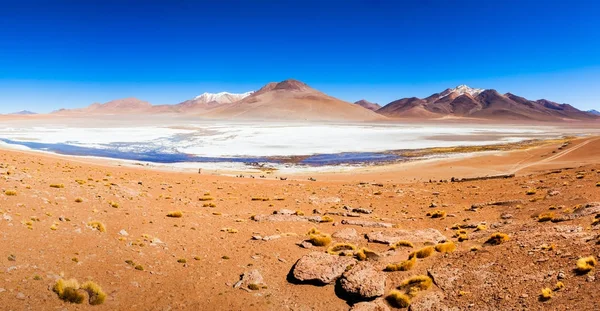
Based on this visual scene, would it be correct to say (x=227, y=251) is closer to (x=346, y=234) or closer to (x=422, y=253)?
(x=346, y=234)

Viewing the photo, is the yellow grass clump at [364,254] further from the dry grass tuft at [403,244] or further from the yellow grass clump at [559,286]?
the yellow grass clump at [559,286]

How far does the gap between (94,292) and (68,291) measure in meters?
0.43

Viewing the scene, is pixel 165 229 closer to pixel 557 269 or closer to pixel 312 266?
pixel 312 266

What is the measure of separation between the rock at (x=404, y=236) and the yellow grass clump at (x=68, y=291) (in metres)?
7.88

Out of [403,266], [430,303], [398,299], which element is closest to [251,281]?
[398,299]

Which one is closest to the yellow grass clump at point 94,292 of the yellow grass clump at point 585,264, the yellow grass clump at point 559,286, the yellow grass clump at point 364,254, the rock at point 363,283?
the rock at point 363,283

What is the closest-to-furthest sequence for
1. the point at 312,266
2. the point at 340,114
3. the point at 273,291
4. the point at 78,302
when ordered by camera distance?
A: the point at 78,302 < the point at 273,291 < the point at 312,266 < the point at 340,114

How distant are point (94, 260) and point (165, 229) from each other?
11.0ft

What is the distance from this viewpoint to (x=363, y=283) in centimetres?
815

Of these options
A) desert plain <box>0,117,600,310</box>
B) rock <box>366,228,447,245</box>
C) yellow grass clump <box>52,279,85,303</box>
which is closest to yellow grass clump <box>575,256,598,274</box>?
desert plain <box>0,117,600,310</box>

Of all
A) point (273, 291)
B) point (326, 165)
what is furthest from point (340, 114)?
point (273, 291)

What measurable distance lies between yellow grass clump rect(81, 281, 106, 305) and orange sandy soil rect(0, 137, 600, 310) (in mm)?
131

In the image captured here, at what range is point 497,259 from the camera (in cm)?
890

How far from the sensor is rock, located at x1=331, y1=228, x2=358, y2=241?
40.4 feet
